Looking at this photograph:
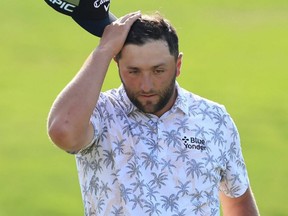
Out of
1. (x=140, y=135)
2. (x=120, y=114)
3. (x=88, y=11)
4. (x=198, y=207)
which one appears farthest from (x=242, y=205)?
(x=88, y=11)

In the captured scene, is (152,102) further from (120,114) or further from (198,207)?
(198,207)

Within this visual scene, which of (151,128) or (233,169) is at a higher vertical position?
(151,128)

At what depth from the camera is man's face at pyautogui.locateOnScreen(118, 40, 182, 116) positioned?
233 inches

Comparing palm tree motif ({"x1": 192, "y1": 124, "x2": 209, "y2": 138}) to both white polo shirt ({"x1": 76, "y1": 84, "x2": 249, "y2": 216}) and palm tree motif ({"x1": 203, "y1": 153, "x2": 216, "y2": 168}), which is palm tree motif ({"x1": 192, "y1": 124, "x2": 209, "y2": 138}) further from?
palm tree motif ({"x1": 203, "y1": 153, "x2": 216, "y2": 168})

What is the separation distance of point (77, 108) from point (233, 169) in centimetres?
86

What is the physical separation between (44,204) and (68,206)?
0.32 m

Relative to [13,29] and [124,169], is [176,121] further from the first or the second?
[13,29]

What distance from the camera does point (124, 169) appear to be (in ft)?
19.4

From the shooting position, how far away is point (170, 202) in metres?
5.92

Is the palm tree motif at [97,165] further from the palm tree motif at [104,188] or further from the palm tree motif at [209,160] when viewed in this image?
the palm tree motif at [209,160]

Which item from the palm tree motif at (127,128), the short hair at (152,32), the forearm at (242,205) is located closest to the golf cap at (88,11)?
the short hair at (152,32)

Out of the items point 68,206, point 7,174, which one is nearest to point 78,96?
point 68,206

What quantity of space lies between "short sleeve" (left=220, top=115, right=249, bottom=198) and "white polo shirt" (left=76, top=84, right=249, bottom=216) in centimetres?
3

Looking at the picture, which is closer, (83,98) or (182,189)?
(83,98)
